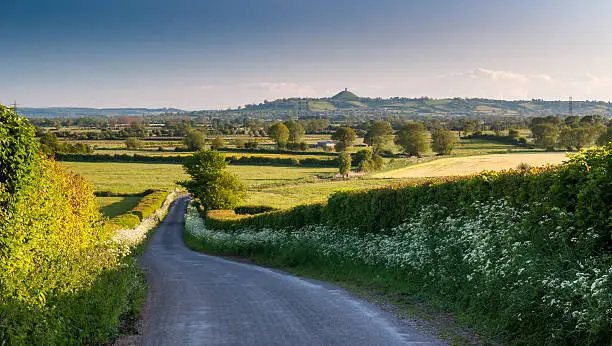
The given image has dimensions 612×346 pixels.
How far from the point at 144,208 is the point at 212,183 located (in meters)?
9.12

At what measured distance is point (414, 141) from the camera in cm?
13162

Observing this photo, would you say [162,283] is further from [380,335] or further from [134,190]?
[134,190]

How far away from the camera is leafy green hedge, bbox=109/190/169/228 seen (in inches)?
1962

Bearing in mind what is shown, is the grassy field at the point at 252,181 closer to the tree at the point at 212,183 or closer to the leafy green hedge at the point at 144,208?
the leafy green hedge at the point at 144,208

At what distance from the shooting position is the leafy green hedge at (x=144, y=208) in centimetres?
4984

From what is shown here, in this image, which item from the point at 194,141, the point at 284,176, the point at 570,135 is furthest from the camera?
the point at 194,141

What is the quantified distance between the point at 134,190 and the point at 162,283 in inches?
3073

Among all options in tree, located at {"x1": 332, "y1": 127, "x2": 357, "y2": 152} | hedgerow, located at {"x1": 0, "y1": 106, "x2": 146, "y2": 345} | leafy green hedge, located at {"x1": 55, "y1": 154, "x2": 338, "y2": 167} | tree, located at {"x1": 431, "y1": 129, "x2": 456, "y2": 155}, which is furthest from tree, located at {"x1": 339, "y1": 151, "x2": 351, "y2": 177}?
hedgerow, located at {"x1": 0, "y1": 106, "x2": 146, "y2": 345}

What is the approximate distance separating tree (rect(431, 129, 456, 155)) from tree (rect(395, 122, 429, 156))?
13.4 feet

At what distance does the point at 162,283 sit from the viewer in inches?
648

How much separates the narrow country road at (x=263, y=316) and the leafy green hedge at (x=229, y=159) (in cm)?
10157

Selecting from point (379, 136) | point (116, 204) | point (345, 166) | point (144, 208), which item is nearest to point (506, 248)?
point (144, 208)

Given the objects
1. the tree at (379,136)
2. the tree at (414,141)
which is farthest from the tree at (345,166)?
the tree at (379,136)

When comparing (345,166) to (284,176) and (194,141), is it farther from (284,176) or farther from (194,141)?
(194,141)
